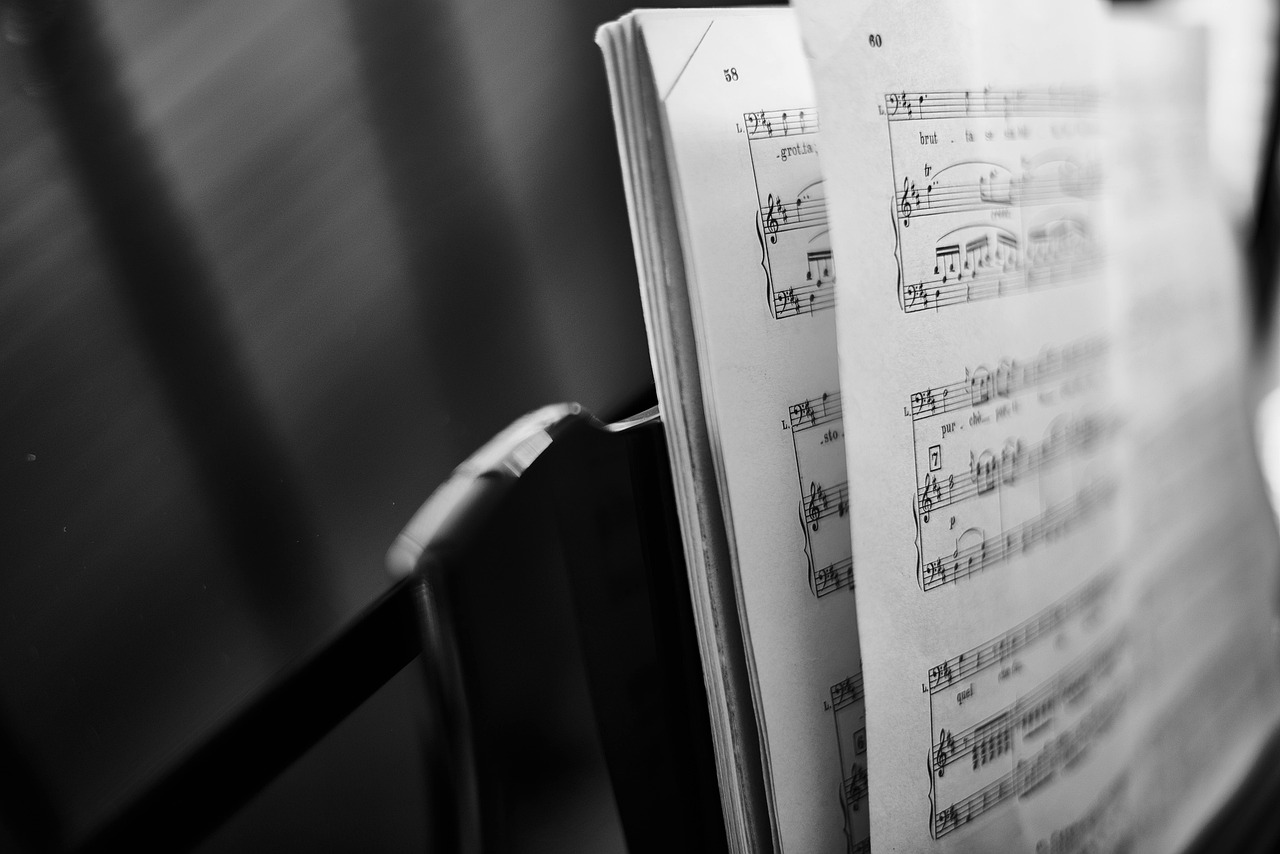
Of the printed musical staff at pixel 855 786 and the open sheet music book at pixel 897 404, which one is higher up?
the open sheet music book at pixel 897 404

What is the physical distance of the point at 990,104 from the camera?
440 millimetres

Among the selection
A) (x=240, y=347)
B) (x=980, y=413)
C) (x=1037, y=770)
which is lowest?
(x=1037, y=770)

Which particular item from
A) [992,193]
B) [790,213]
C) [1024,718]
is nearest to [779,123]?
[790,213]

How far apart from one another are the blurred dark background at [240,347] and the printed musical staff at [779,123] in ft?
0.85

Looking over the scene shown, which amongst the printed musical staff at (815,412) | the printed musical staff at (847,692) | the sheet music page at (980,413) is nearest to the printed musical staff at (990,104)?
the sheet music page at (980,413)

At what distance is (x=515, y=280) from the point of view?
22.0 inches

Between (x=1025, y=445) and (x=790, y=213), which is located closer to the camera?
(x=790, y=213)

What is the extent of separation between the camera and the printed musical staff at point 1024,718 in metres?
0.41

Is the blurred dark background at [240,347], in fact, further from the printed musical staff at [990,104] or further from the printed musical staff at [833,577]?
the printed musical staff at [990,104]

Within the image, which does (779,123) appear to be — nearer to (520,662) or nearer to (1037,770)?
(520,662)

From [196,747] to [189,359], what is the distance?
0.69 ft

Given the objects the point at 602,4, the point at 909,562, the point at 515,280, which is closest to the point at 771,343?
the point at 909,562

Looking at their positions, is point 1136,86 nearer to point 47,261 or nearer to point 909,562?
point 909,562

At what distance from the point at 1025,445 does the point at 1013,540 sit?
0.20 ft
